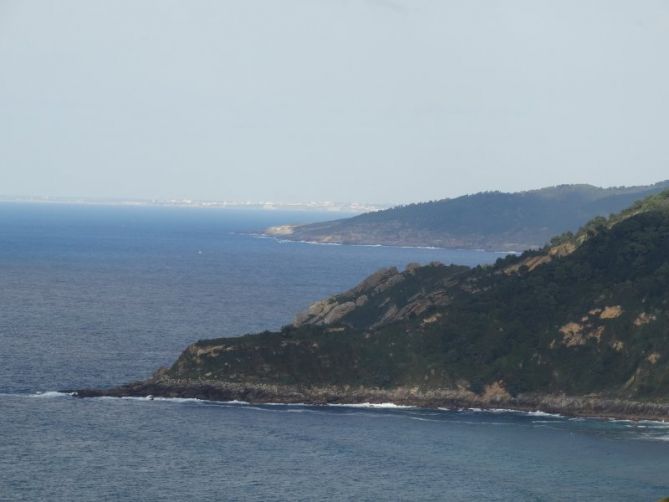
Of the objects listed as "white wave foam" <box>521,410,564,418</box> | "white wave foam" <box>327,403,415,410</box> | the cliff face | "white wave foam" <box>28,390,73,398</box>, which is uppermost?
the cliff face

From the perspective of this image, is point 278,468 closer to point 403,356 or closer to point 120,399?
point 120,399

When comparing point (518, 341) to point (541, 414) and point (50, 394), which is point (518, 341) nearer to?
point (541, 414)

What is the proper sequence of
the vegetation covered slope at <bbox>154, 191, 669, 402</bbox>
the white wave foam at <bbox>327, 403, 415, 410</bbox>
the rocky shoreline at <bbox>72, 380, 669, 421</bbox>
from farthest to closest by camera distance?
1. the vegetation covered slope at <bbox>154, 191, 669, 402</bbox>
2. the white wave foam at <bbox>327, 403, 415, 410</bbox>
3. the rocky shoreline at <bbox>72, 380, 669, 421</bbox>

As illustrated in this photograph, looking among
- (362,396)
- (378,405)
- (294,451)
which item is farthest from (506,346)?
(294,451)

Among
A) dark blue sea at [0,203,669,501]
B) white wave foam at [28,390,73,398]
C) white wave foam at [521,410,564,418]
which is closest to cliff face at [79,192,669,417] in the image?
white wave foam at [521,410,564,418]

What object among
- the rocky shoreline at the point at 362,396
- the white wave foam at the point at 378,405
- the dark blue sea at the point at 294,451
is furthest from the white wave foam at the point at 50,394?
the white wave foam at the point at 378,405

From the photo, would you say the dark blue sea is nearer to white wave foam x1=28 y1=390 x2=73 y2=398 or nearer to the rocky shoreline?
white wave foam x1=28 y1=390 x2=73 y2=398
